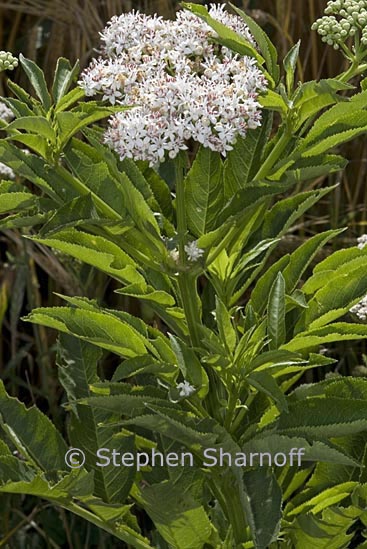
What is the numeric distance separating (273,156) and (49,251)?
1.37m

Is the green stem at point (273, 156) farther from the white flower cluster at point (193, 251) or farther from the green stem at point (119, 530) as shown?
the green stem at point (119, 530)

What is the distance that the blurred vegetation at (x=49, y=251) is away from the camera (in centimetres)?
256

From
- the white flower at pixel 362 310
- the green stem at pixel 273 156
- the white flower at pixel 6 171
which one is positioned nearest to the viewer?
the green stem at pixel 273 156

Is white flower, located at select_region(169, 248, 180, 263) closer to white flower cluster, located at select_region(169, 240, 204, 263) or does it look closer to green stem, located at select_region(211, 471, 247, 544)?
white flower cluster, located at select_region(169, 240, 204, 263)

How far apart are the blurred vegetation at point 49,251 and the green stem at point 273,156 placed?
1.12 m

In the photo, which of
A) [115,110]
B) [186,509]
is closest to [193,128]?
[115,110]

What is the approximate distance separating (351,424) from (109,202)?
467 millimetres

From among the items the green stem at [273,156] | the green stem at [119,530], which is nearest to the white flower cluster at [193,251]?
the green stem at [273,156]

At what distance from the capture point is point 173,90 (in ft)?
4.28

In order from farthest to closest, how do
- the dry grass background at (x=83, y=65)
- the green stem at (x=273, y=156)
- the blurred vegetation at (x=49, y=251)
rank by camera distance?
the dry grass background at (x=83, y=65), the blurred vegetation at (x=49, y=251), the green stem at (x=273, y=156)

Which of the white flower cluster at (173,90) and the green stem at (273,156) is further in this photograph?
the green stem at (273,156)

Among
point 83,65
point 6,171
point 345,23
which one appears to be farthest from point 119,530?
point 83,65

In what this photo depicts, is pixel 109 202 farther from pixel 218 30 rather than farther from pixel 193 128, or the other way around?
pixel 218 30

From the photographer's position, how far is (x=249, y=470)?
1503mm
